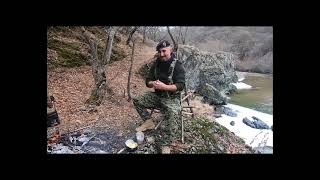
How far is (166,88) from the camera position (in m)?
4.65

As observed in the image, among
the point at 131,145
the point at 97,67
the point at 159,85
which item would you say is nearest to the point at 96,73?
the point at 97,67

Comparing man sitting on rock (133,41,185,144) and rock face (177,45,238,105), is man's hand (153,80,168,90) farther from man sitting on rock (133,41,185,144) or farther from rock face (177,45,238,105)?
rock face (177,45,238,105)

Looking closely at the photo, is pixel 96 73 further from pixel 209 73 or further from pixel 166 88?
pixel 209 73

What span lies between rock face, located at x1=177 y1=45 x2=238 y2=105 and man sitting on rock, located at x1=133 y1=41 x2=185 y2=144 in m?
0.15

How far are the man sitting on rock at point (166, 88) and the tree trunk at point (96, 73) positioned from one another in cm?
42

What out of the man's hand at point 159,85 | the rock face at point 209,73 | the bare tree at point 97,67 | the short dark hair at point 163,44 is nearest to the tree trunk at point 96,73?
the bare tree at point 97,67

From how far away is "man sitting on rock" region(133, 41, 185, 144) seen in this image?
4.63 meters

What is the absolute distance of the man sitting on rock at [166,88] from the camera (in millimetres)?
4633

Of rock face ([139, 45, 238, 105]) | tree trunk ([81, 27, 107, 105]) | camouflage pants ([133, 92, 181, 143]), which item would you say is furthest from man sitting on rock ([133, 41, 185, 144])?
tree trunk ([81, 27, 107, 105])

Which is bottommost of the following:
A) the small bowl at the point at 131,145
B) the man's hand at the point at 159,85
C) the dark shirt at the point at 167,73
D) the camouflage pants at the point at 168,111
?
the small bowl at the point at 131,145

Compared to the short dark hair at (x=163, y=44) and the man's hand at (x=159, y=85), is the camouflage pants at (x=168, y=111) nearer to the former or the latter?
the man's hand at (x=159, y=85)

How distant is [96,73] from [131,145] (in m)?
0.85
